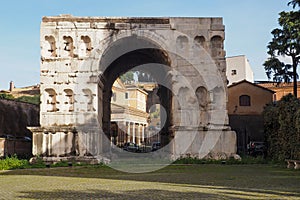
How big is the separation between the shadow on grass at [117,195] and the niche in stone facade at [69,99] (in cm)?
1311

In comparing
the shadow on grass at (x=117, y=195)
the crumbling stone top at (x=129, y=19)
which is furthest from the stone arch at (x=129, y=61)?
the shadow on grass at (x=117, y=195)

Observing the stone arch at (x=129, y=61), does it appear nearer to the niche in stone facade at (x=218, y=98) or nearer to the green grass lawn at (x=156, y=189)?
the niche in stone facade at (x=218, y=98)

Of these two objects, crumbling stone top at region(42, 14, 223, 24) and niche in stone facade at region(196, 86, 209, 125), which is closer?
crumbling stone top at region(42, 14, 223, 24)

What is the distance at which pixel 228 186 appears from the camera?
513 inches

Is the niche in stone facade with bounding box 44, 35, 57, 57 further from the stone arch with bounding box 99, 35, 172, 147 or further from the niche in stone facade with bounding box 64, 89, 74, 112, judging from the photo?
the stone arch with bounding box 99, 35, 172, 147

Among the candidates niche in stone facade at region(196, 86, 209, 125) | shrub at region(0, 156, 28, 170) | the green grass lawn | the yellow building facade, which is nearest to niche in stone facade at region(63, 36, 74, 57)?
shrub at region(0, 156, 28, 170)

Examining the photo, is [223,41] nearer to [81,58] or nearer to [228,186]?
[81,58]

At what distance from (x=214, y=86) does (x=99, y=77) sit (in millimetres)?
6641

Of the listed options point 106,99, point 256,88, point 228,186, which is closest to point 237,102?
point 256,88

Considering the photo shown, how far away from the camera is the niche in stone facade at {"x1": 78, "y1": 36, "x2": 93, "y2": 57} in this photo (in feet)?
83.0

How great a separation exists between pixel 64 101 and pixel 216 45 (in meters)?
9.36

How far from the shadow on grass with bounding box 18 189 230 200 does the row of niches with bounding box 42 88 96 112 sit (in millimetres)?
13025

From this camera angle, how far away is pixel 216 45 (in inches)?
1026

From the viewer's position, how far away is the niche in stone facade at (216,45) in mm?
25922
